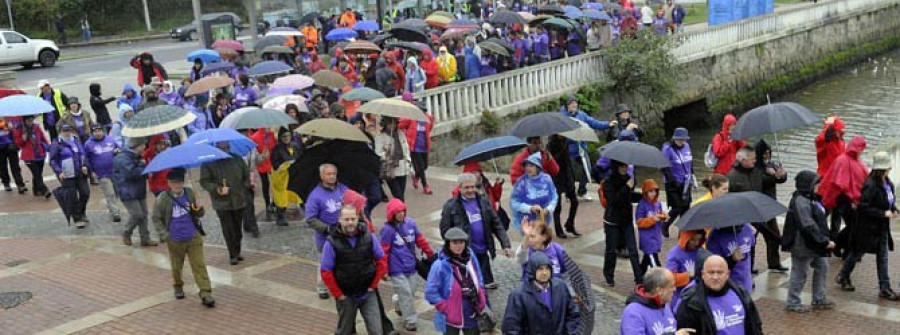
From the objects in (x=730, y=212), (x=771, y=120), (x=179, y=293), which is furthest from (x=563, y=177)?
(x=179, y=293)

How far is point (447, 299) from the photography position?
7863 millimetres

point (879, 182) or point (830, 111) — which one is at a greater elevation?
point (879, 182)

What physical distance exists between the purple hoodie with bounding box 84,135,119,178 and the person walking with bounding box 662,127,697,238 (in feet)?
23.8

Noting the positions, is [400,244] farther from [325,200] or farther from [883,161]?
[883,161]

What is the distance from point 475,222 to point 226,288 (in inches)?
118

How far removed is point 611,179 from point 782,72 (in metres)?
23.2

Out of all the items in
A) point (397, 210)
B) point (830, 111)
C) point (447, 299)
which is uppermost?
point (397, 210)

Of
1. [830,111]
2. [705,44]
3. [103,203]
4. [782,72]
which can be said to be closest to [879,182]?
[103,203]

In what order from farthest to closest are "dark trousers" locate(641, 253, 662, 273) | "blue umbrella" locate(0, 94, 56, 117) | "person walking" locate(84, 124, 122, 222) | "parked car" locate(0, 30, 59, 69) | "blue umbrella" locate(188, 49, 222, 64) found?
"parked car" locate(0, 30, 59, 69), "blue umbrella" locate(188, 49, 222, 64), "blue umbrella" locate(0, 94, 56, 117), "person walking" locate(84, 124, 122, 222), "dark trousers" locate(641, 253, 662, 273)

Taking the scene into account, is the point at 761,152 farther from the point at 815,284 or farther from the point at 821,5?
the point at 821,5

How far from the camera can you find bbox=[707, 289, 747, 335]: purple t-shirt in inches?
265

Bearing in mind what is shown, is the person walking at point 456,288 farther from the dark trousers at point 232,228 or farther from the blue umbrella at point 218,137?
the dark trousers at point 232,228

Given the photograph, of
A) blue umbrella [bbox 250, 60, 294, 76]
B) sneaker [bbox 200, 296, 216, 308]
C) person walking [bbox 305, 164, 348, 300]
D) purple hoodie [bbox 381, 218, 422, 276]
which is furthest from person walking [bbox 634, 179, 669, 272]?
blue umbrella [bbox 250, 60, 294, 76]

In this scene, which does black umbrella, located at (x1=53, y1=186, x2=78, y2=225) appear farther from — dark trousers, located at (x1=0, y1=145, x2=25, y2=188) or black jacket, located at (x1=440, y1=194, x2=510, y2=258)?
black jacket, located at (x1=440, y1=194, x2=510, y2=258)
